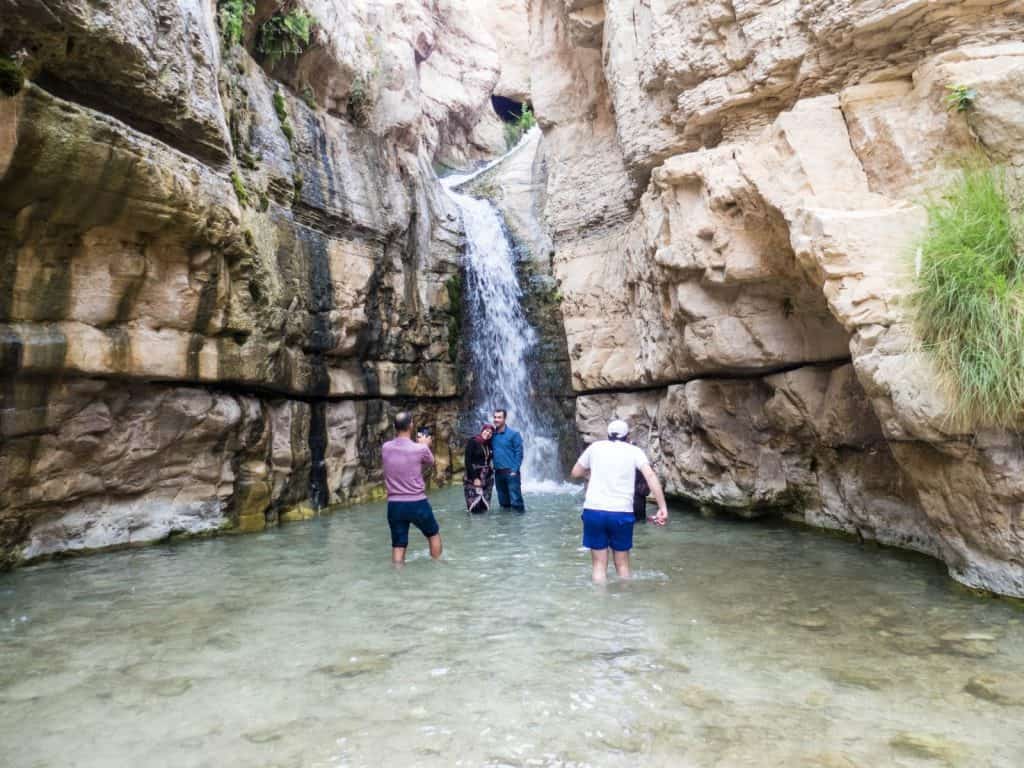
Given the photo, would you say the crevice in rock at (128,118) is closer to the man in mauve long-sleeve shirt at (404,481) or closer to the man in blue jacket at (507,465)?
the man in mauve long-sleeve shirt at (404,481)

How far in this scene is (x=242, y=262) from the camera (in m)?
Result: 9.55

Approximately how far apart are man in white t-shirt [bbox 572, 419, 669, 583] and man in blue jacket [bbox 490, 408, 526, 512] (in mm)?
4695

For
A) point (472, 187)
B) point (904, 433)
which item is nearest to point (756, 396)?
point (904, 433)

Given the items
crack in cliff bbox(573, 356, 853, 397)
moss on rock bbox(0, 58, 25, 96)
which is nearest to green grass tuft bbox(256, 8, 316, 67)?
moss on rock bbox(0, 58, 25, 96)

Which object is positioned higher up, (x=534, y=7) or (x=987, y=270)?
(x=534, y=7)

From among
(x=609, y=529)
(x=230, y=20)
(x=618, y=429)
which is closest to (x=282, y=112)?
(x=230, y=20)

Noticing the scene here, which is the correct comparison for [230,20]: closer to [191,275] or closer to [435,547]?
[191,275]

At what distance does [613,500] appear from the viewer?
5934 millimetres

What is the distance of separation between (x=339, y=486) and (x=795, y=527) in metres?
7.93

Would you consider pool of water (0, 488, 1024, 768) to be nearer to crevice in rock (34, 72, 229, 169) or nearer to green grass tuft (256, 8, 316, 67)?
crevice in rock (34, 72, 229, 169)

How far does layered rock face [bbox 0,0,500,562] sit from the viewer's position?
22.9 ft

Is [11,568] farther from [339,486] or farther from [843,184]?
[843,184]

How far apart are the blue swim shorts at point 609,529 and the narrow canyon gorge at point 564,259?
240 cm

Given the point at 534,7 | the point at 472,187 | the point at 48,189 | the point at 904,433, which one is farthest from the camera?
the point at 472,187
